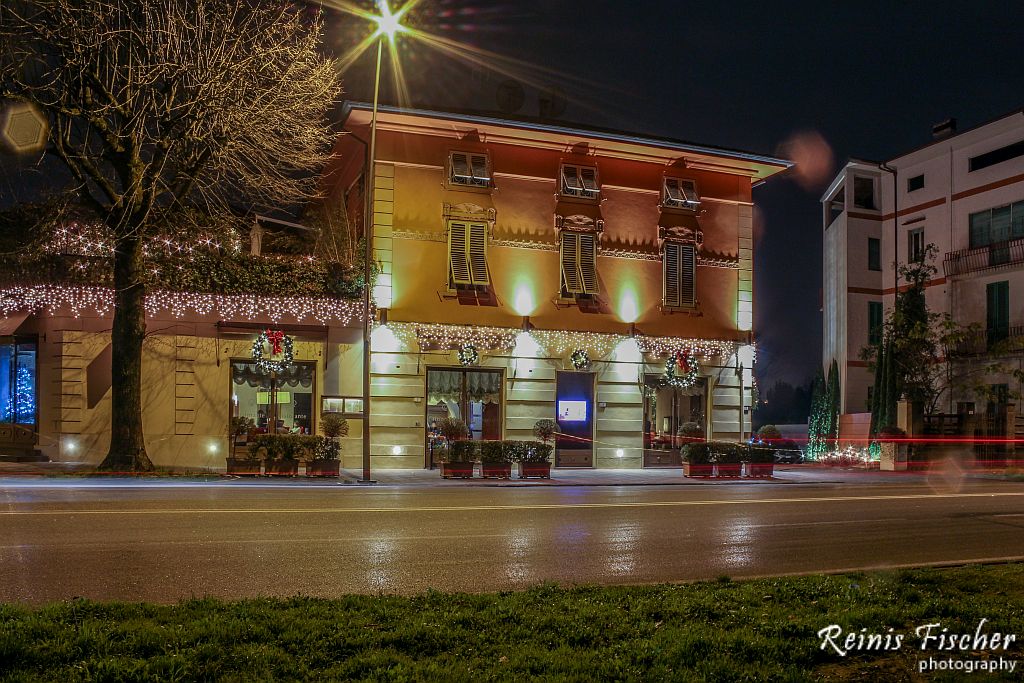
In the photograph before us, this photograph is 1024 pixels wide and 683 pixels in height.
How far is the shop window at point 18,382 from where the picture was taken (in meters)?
24.0

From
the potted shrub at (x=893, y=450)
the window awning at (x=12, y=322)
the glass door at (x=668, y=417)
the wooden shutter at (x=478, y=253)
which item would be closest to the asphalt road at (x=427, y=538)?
the window awning at (x=12, y=322)

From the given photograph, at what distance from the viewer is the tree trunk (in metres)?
21.1

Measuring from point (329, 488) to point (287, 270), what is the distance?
7.62 meters

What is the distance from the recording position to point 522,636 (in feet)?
21.7

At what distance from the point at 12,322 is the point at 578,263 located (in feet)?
52.7

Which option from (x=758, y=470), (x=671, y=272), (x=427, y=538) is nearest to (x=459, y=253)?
(x=671, y=272)

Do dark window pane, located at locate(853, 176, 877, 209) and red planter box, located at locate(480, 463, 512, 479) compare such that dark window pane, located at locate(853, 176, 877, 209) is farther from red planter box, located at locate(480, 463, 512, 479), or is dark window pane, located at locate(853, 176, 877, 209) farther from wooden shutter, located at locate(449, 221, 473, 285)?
red planter box, located at locate(480, 463, 512, 479)

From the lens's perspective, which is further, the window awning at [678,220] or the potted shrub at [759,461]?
the window awning at [678,220]

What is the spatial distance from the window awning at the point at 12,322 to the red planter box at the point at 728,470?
19473 mm

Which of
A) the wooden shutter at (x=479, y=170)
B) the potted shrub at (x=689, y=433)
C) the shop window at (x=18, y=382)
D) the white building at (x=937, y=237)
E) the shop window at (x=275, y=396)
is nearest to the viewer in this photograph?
the shop window at (x=18, y=382)

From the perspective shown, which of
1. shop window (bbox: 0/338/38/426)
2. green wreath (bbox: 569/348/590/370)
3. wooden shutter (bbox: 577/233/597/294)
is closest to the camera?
shop window (bbox: 0/338/38/426)

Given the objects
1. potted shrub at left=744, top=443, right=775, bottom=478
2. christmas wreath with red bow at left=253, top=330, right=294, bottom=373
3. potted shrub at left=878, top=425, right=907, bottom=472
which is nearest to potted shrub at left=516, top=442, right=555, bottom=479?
potted shrub at left=744, top=443, right=775, bottom=478

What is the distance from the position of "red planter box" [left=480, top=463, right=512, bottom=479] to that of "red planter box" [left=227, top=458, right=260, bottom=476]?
5822 millimetres

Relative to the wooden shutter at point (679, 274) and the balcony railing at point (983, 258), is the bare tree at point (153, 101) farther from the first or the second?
the balcony railing at point (983, 258)
